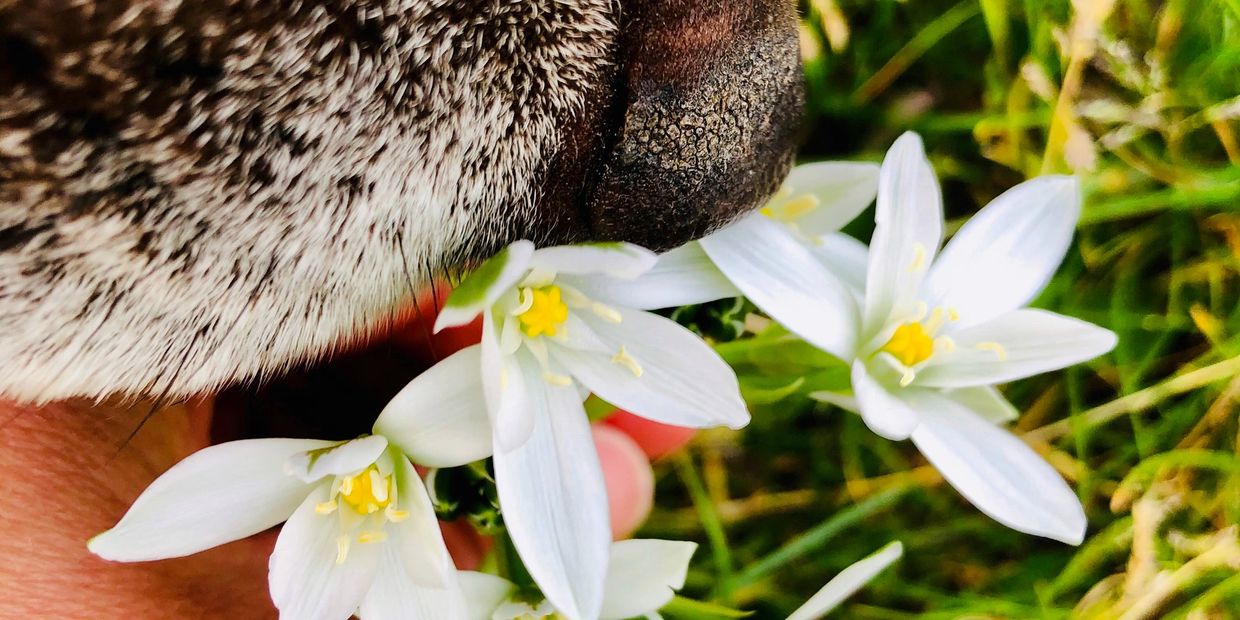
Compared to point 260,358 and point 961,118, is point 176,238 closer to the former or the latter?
point 260,358

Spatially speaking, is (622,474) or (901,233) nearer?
(901,233)

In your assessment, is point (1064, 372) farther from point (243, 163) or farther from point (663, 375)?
point (243, 163)

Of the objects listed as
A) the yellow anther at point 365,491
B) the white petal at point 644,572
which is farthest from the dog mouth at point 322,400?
the white petal at point 644,572

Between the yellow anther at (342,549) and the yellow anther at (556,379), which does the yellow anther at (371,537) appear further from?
the yellow anther at (556,379)

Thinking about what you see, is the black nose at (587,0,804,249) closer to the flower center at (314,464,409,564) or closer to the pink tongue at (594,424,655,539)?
the flower center at (314,464,409,564)

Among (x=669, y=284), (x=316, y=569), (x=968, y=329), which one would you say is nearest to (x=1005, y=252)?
(x=968, y=329)

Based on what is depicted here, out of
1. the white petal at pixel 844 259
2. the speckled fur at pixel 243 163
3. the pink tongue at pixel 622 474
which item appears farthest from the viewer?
the pink tongue at pixel 622 474
